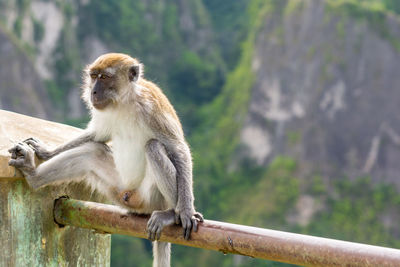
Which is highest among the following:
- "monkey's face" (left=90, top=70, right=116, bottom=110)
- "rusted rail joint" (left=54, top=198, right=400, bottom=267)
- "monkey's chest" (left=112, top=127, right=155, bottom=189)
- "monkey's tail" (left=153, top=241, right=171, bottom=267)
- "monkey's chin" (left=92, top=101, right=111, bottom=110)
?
"monkey's face" (left=90, top=70, right=116, bottom=110)

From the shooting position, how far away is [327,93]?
50.7 metres

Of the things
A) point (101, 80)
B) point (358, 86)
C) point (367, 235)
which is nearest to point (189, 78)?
point (358, 86)

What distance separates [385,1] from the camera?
66125mm

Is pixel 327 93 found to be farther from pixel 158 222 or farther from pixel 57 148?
pixel 158 222

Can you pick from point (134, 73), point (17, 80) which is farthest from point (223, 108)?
point (134, 73)

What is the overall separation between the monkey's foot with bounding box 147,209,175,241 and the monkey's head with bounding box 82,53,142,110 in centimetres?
94

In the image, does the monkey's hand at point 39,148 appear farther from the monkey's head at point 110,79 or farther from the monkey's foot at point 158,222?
the monkey's foot at point 158,222

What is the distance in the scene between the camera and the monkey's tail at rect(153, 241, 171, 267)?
3.85m

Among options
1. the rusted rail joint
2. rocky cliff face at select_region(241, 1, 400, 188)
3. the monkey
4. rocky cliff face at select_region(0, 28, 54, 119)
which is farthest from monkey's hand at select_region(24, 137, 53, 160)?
rocky cliff face at select_region(241, 1, 400, 188)

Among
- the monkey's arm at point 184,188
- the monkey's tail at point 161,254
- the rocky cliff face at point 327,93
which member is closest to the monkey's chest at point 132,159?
the monkey's arm at point 184,188

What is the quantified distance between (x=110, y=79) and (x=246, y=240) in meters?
1.82

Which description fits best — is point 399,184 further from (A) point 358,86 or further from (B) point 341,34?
(B) point 341,34

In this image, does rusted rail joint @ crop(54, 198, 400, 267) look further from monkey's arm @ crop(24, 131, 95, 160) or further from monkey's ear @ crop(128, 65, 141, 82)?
monkey's ear @ crop(128, 65, 141, 82)

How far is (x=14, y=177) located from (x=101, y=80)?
41.7 inches
